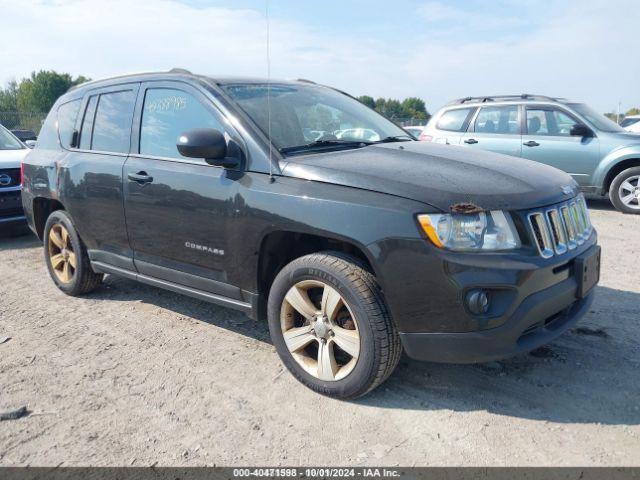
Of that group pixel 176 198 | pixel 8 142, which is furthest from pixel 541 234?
pixel 8 142

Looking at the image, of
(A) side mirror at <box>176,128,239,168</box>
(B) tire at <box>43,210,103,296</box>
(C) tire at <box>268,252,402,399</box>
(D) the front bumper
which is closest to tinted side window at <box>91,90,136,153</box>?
(B) tire at <box>43,210,103,296</box>

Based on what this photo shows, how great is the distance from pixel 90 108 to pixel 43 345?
6.36ft

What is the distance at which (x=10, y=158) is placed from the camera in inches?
286

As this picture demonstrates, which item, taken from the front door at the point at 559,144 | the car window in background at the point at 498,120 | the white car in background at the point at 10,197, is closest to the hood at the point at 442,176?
the white car in background at the point at 10,197

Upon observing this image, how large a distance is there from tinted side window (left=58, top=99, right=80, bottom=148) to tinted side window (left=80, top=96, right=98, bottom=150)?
190 millimetres

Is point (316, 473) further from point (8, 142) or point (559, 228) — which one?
point (8, 142)

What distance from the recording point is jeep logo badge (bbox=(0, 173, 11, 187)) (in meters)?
6.98

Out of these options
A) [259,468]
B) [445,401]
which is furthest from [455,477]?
[259,468]

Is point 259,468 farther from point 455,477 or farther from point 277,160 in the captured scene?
point 277,160

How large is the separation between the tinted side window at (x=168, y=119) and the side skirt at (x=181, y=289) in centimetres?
89

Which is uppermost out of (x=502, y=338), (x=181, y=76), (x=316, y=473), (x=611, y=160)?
(x=181, y=76)

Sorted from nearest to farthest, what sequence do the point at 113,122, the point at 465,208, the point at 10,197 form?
the point at 465,208
the point at 113,122
the point at 10,197

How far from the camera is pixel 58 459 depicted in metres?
2.49

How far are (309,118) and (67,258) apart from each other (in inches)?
103
